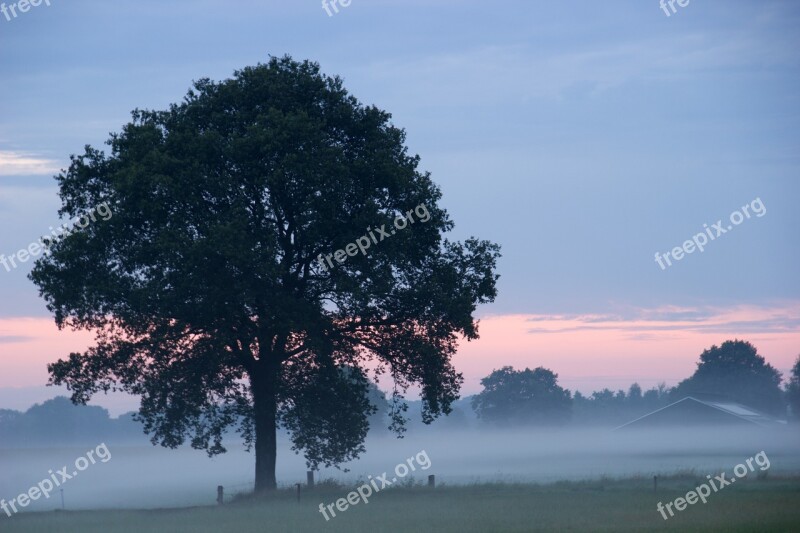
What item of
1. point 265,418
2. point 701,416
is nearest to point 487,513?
point 265,418

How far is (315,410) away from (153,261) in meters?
10.4

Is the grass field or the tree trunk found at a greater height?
the tree trunk

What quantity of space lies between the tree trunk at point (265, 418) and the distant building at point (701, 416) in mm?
107923

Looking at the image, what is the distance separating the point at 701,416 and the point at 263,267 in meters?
118

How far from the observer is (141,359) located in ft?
139

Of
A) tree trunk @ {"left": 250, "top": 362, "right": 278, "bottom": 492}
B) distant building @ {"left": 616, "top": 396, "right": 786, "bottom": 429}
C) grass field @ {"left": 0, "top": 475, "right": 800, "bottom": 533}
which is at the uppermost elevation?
distant building @ {"left": 616, "top": 396, "right": 786, "bottom": 429}

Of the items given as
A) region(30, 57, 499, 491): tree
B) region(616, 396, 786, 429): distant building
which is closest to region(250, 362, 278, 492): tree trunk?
region(30, 57, 499, 491): tree

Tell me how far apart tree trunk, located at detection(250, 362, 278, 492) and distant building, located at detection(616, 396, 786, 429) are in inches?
4249

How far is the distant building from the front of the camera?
137750mm

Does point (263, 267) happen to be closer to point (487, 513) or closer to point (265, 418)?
point (265, 418)

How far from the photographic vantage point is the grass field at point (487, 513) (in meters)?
31.1

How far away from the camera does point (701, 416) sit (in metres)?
142

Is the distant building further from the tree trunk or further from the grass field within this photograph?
the tree trunk

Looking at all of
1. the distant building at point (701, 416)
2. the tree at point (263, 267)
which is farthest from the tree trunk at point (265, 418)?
the distant building at point (701, 416)
